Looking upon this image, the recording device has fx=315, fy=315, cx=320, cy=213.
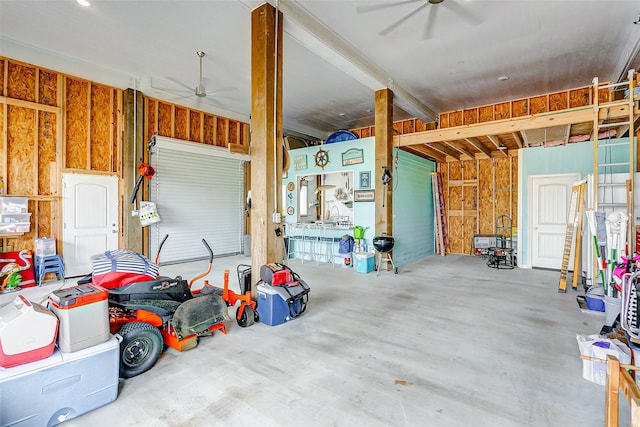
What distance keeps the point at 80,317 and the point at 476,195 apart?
10.0m

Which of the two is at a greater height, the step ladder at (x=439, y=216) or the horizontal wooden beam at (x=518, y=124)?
the horizontal wooden beam at (x=518, y=124)

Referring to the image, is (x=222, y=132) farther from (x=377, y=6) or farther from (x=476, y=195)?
(x=476, y=195)

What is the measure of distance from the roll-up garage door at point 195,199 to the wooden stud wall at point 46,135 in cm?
123

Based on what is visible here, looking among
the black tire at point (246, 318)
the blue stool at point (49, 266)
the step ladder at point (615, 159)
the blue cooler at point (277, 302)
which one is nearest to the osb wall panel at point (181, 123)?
the blue stool at point (49, 266)

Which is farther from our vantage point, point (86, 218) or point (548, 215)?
point (548, 215)

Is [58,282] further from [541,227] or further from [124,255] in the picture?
[541,227]

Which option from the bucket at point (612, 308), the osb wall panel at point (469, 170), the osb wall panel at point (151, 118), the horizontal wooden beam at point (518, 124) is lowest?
the bucket at point (612, 308)

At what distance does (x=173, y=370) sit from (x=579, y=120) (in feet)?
22.8

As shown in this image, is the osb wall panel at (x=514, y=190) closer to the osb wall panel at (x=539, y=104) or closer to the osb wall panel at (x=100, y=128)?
the osb wall panel at (x=539, y=104)

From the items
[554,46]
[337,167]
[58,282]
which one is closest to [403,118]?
[337,167]

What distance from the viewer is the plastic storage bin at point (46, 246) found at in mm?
5789

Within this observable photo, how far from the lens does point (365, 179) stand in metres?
7.34

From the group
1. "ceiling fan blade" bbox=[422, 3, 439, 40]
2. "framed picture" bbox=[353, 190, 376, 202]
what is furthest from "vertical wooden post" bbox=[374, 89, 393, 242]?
"ceiling fan blade" bbox=[422, 3, 439, 40]

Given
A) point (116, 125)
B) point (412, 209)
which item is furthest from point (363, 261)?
point (116, 125)
